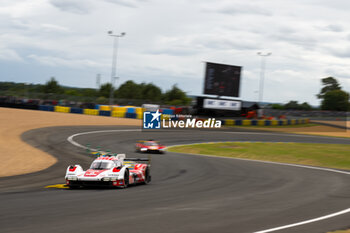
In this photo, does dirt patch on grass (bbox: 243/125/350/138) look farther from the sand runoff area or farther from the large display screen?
the large display screen

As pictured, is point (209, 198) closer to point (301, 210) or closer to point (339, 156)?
point (301, 210)

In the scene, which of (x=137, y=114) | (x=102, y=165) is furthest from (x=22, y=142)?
(x=137, y=114)

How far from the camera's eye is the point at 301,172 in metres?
19.9

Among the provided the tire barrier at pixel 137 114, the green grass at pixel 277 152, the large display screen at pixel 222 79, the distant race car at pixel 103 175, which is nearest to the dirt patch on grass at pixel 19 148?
the distant race car at pixel 103 175

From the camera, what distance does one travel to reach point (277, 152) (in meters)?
30.0

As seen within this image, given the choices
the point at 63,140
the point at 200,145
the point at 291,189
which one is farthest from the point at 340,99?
the point at 291,189

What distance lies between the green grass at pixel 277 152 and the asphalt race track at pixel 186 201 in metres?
5.30

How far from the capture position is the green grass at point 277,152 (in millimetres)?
26062

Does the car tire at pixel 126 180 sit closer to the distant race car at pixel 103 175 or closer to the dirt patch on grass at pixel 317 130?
the distant race car at pixel 103 175

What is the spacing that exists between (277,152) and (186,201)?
20.2 meters

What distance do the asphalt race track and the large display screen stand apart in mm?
25454

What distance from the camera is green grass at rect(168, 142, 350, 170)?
85.5ft

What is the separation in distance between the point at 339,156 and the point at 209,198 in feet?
63.2

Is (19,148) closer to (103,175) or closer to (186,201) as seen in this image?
(103,175)
